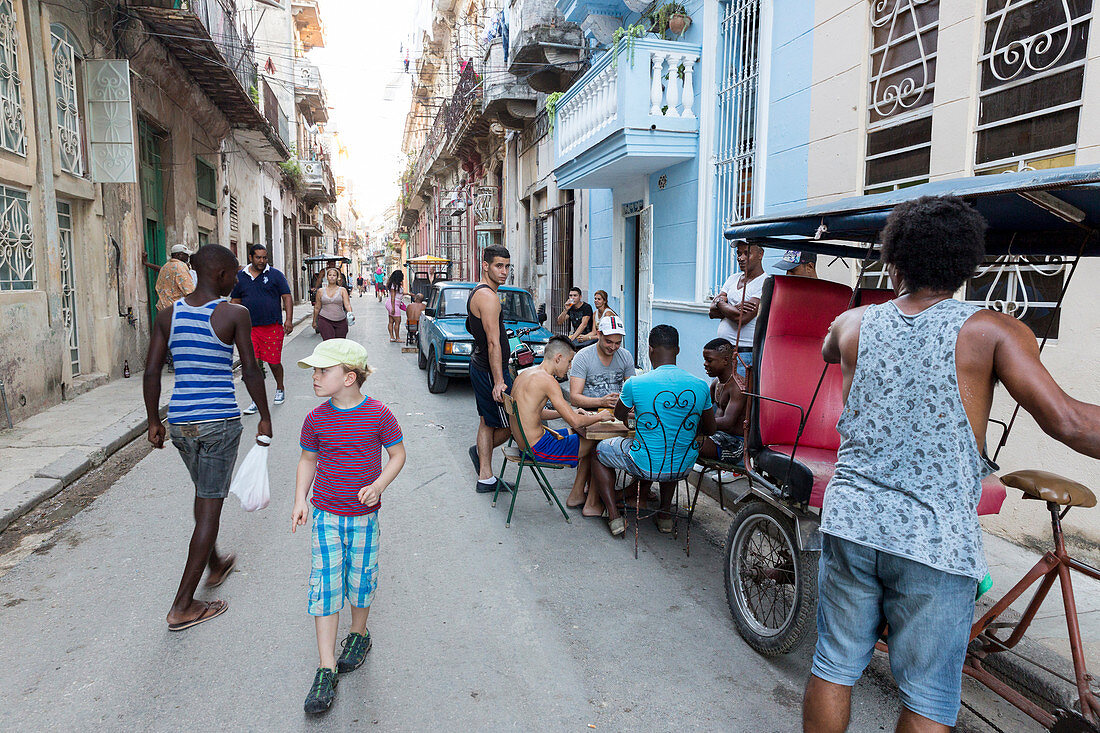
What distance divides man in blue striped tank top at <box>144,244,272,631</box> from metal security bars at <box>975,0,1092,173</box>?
16.9 feet

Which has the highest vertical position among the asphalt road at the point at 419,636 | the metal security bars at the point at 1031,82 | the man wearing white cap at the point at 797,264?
the metal security bars at the point at 1031,82

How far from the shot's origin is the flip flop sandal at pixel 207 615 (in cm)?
344

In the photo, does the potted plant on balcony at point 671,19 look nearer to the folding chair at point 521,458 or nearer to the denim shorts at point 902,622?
the folding chair at point 521,458

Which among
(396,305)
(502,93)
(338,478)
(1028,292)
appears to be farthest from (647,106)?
(396,305)

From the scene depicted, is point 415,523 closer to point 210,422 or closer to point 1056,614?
point 210,422

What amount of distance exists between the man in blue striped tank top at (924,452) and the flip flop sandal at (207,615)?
292 cm

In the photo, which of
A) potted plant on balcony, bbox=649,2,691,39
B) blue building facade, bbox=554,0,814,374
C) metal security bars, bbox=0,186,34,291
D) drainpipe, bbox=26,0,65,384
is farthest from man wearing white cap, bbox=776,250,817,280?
drainpipe, bbox=26,0,65,384

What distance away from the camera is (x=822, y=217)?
325 cm

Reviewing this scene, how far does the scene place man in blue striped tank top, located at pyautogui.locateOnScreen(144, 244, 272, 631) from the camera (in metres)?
3.52

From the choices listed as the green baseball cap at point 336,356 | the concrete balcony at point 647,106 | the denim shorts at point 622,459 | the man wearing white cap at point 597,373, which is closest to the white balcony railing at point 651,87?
the concrete balcony at point 647,106

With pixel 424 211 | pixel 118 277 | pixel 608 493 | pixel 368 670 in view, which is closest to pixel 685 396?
pixel 608 493

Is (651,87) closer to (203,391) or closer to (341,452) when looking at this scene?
(203,391)

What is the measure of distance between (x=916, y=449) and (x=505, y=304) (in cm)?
931

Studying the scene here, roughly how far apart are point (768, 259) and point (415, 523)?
5.17m
